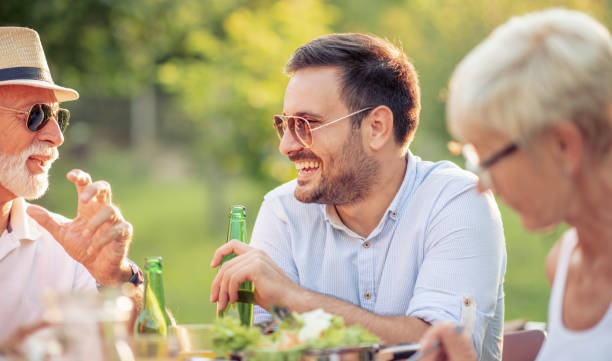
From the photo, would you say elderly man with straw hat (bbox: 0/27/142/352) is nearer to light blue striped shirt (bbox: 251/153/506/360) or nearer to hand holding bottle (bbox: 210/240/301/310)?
hand holding bottle (bbox: 210/240/301/310)

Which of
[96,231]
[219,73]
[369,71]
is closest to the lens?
[96,231]

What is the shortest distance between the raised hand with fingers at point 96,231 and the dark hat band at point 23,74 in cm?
71

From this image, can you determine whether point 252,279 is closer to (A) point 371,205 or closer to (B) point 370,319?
(B) point 370,319

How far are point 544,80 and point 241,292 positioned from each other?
1.40 metres

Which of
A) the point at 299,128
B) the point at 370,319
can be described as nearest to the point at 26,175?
the point at 299,128

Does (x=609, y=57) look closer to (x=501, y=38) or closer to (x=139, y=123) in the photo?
(x=501, y=38)

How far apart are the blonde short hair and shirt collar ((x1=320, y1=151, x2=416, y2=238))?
1118 millimetres

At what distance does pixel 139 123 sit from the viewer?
76.8 ft

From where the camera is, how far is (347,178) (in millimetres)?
2922

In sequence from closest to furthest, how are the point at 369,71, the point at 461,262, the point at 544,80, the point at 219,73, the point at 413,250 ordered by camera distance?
1. the point at 544,80
2. the point at 461,262
3. the point at 413,250
4. the point at 369,71
5. the point at 219,73

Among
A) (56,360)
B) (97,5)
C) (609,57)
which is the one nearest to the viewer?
(56,360)

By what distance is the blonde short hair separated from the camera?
5.56ft

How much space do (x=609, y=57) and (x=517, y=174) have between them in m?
0.34

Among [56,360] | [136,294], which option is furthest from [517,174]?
[136,294]
